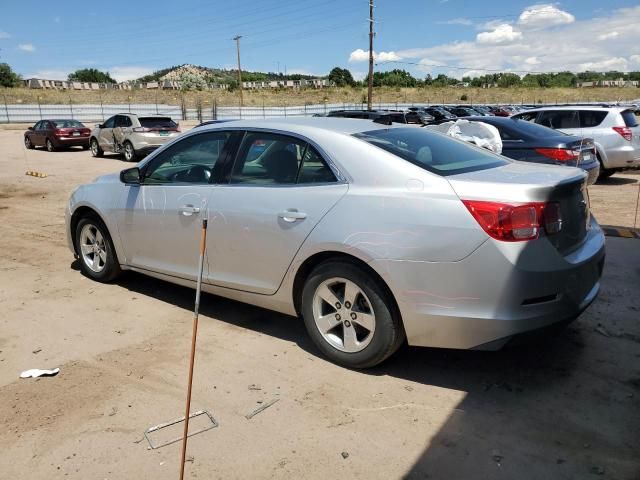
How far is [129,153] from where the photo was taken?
61.6ft

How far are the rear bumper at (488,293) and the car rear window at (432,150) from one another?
0.66 metres

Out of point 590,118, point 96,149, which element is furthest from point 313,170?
point 96,149

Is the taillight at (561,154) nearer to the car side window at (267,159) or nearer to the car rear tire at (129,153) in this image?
the car side window at (267,159)

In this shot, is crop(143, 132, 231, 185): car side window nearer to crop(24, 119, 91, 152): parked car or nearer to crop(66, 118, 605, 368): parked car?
crop(66, 118, 605, 368): parked car

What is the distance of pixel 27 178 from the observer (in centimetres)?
1445

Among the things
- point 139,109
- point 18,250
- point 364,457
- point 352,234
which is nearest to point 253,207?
point 352,234

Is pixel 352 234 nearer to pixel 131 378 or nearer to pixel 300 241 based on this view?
pixel 300 241

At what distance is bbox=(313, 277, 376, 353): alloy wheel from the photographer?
356 cm

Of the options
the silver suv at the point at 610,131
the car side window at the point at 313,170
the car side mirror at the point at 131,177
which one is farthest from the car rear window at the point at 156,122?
the car side window at the point at 313,170

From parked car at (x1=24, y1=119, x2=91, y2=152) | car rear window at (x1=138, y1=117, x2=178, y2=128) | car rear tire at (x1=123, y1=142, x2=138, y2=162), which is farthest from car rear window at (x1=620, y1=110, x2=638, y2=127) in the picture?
parked car at (x1=24, y1=119, x2=91, y2=152)

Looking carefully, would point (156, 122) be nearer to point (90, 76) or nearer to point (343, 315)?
point (343, 315)

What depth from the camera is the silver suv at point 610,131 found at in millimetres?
11586

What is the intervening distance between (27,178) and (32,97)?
52169 millimetres

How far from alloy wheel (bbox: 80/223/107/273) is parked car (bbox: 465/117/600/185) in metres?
6.81
